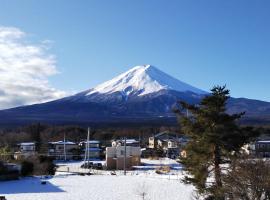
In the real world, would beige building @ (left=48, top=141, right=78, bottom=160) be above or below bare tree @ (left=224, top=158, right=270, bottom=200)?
above

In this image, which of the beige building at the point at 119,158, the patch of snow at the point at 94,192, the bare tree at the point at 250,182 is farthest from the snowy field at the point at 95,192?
the beige building at the point at 119,158

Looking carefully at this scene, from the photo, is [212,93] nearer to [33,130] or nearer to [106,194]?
[106,194]

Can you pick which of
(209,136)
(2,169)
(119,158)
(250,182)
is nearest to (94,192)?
(209,136)

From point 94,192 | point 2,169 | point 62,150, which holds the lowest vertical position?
point 94,192

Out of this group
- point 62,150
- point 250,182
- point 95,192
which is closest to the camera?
point 250,182

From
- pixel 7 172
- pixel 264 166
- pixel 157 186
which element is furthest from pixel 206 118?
pixel 7 172

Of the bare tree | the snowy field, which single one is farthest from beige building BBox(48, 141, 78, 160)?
the bare tree

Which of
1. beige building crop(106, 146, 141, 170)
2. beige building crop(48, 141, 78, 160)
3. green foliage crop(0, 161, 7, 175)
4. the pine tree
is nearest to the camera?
the pine tree

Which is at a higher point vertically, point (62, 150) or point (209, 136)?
point (209, 136)

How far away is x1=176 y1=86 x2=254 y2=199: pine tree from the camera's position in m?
19.5

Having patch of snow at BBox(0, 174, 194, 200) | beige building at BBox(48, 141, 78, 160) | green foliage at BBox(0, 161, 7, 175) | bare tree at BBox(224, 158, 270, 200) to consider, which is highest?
beige building at BBox(48, 141, 78, 160)

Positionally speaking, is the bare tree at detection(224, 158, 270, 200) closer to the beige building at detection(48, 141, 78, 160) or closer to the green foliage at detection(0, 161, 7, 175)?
the green foliage at detection(0, 161, 7, 175)

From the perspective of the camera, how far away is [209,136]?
63.6 feet

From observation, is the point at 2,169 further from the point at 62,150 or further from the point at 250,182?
the point at 62,150
